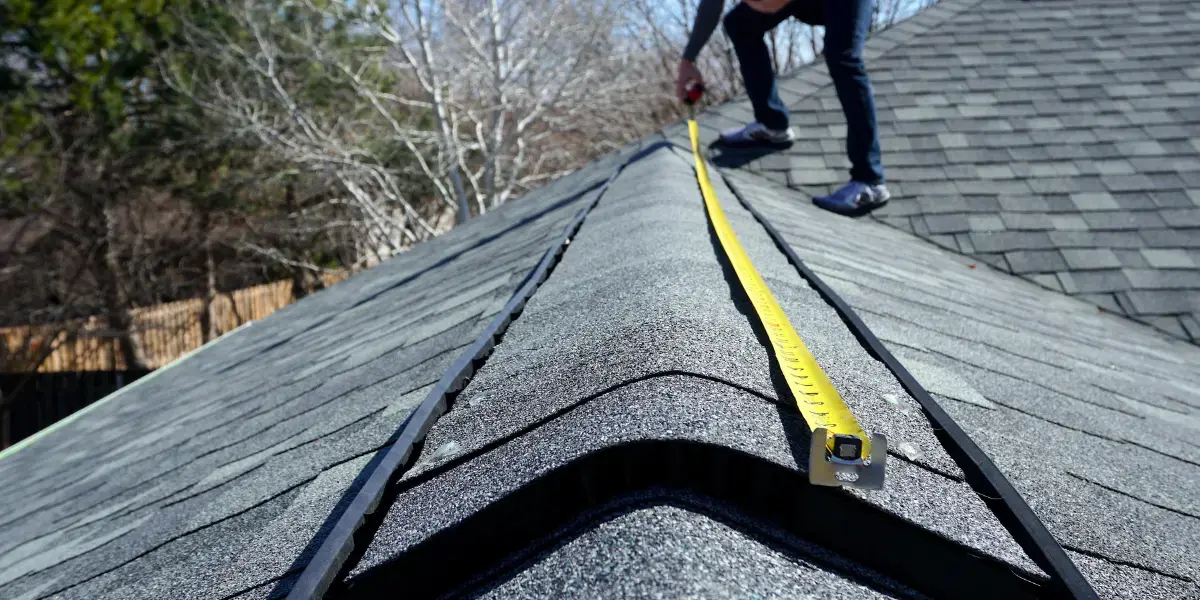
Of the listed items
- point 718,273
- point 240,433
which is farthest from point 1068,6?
point 240,433

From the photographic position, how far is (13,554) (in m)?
2.23

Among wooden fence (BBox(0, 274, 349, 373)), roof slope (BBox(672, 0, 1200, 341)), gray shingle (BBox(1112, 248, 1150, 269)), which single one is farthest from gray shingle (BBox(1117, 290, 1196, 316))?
wooden fence (BBox(0, 274, 349, 373))

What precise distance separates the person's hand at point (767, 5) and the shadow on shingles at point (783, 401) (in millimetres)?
3654

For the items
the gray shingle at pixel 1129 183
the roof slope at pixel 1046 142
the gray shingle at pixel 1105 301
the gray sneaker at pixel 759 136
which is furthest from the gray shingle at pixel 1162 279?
the gray sneaker at pixel 759 136

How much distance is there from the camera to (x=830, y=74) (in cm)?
464

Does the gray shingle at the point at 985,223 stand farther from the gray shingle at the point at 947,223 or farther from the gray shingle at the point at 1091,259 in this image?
the gray shingle at the point at 1091,259

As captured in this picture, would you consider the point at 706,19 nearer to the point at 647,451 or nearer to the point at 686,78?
the point at 686,78

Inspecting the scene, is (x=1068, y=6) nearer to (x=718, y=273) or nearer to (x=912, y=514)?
(x=718, y=273)

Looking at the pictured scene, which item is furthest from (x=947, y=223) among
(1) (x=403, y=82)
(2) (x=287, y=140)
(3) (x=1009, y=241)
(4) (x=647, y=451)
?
(1) (x=403, y=82)

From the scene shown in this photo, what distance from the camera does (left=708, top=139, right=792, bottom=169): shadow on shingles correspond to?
17.4ft

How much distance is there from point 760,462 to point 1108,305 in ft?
13.6

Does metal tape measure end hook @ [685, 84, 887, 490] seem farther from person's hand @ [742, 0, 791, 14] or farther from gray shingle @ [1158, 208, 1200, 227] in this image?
gray shingle @ [1158, 208, 1200, 227]

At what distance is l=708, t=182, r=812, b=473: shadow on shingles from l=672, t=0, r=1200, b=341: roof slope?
3469mm

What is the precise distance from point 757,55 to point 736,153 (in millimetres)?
667
